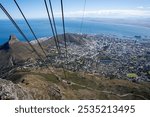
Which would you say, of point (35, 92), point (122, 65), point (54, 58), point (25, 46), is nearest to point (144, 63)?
point (122, 65)

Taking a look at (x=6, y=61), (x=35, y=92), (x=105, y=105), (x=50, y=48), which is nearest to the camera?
(x=105, y=105)

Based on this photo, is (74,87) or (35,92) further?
(74,87)

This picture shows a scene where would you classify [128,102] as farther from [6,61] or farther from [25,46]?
[25,46]

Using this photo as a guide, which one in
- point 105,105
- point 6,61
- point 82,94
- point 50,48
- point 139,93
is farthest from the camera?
point 50,48

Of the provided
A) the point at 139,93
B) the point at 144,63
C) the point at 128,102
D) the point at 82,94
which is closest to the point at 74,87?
the point at 82,94

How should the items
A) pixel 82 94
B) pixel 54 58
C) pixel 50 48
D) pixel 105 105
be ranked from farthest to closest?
pixel 50 48 < pixel 54 58 < pixel 82 94 < pixel 105 105

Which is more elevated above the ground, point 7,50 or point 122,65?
point 7,50

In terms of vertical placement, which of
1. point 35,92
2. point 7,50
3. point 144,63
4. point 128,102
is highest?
point 128,102

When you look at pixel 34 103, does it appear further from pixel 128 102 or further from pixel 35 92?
pixel 35 92

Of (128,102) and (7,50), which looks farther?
(7,50)
